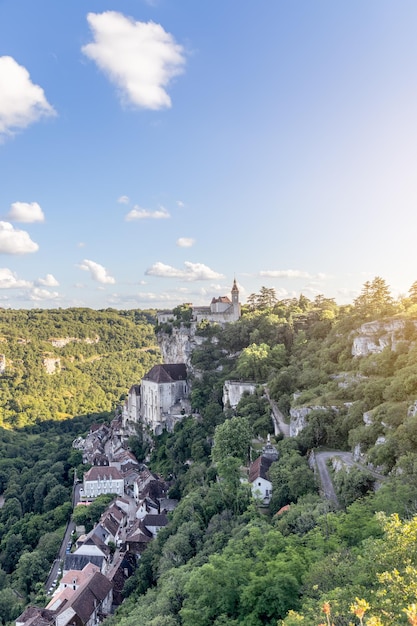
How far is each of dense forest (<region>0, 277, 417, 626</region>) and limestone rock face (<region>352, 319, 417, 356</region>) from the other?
15 centimetres

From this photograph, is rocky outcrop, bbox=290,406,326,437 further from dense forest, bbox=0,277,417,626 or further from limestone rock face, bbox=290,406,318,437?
dense forest, bbox=0,277,417,626

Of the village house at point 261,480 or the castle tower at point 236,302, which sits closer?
the village house at point 261,480

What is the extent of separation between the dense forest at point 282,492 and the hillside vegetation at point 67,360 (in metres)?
36.4

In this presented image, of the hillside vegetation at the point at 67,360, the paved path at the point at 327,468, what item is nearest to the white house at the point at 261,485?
the paved path at the point at 327,468

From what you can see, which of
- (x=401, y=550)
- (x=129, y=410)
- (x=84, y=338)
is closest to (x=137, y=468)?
(x=129, y=410)

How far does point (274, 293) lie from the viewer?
75.9m

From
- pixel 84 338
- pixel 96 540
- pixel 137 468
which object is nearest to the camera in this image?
pixel 96 540

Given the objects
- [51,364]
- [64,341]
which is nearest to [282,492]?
[51,364]

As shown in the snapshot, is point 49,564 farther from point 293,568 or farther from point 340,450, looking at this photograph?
point 293,568

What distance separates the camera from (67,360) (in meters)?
133

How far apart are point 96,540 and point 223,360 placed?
85.2 ft

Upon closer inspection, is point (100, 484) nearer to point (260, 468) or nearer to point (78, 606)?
point (78, 606)

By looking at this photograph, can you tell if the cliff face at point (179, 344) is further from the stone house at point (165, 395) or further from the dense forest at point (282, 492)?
the dense forest at point (282, 492)

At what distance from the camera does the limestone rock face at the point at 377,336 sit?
35844 mm
